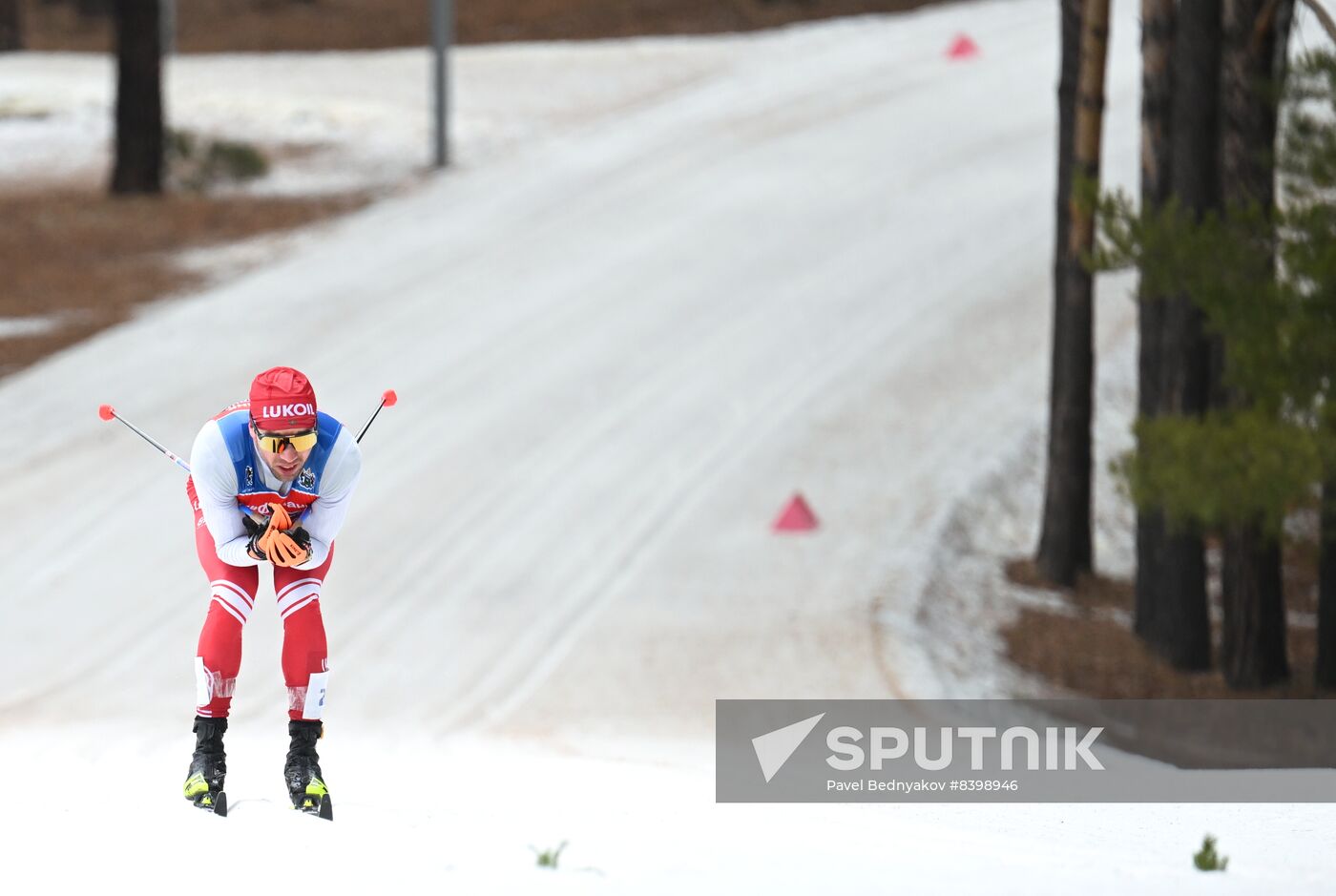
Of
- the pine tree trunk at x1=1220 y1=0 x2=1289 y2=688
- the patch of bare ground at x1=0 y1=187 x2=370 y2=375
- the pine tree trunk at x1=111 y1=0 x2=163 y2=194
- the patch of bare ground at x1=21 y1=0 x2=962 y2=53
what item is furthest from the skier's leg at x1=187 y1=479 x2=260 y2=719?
the patch of bare ground at x1=21 y1=0 x2=962 y2=53

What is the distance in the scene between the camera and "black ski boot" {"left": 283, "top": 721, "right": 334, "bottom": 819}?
21.3ft

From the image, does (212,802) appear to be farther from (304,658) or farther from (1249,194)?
(1249,194)

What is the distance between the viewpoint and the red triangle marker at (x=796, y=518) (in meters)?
14.3

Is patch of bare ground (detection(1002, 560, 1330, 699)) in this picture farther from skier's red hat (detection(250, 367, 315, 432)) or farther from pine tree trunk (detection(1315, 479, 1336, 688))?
skier's red hat (detection(250, 367, 315, 432))

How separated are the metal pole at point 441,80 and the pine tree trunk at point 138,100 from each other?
11.6 ft

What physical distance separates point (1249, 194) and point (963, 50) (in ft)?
57.5

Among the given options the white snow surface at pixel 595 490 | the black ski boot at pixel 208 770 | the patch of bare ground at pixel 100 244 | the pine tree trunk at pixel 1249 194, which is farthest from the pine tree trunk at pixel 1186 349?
the patch of bare ground at pixel 100 244

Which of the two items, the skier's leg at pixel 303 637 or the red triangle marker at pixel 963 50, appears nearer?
the skier's leg at pixel 303 637

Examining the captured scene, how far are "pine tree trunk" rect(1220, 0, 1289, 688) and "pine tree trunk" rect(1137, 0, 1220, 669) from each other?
151mm

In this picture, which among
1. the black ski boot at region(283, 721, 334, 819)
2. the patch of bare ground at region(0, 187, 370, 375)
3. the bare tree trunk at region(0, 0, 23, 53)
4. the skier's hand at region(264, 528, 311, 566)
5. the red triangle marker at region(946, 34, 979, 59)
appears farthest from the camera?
the bare tree trunk at region(0, 0, 23, 53)

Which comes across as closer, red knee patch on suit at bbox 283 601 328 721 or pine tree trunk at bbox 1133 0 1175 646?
red knee patch on suit at bbox 283 601 328 721

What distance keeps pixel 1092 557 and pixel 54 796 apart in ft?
32.4

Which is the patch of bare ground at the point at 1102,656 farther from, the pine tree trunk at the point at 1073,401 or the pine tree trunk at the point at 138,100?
the pine tree trunk at the point at 138,100

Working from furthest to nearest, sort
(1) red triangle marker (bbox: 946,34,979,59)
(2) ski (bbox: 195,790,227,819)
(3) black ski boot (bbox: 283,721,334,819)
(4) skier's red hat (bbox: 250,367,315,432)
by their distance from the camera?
(1) red triangle marker (bbox: 946,34,979,59) < (3) black ski boot (bbox: 283,721,334,819) < (2) ski (bbox: 195,790,227,819) < (4) skier's red hat (bbox: 250,367,315,432)
